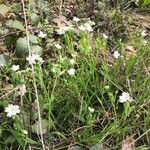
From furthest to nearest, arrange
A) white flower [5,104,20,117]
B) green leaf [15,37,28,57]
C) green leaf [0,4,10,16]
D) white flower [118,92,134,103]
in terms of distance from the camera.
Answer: green leaf [0,4,10,16]
green leaf [15,37,28,57]
white flower [118,92,134,103]
white flower [5,104,20,117]

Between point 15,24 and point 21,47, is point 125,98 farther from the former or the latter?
point 15,24

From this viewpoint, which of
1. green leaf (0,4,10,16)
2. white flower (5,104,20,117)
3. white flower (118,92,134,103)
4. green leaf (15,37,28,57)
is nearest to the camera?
white flower (5,104,20,117)

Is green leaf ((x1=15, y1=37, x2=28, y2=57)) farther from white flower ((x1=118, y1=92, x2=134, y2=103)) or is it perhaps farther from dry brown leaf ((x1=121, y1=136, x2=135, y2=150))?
dry brown leaf ((x1=121, y1=136, x2=135, y2=150))

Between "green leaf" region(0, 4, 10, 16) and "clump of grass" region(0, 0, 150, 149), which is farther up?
"green leaf" region(0, 4, 10, 16)

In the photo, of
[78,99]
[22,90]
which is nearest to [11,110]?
[22,90]

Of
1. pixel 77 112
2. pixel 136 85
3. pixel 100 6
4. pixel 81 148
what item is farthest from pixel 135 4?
pixel 81 148

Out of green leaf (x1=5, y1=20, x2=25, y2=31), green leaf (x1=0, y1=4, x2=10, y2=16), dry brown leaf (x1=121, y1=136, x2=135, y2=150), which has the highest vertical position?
green leaf (x1=0, y1=4, x2=10, y2=16)

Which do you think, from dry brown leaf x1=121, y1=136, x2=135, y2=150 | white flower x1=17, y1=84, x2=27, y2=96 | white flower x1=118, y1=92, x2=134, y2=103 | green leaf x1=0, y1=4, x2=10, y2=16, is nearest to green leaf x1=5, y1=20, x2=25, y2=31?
green leaf x1=0, y1=4, x2=10, y2=16
